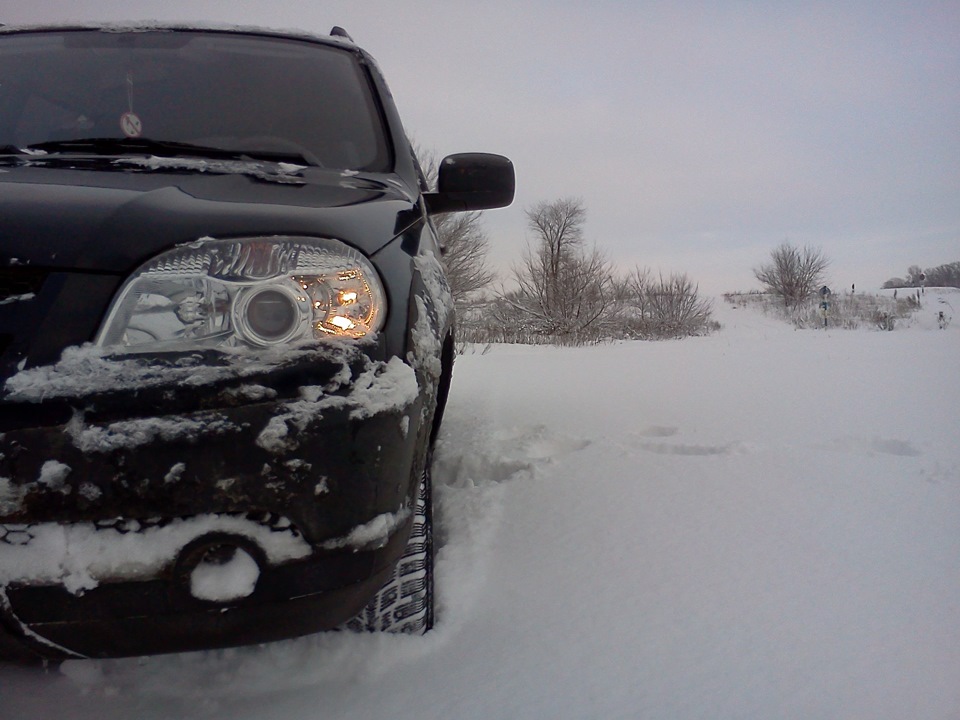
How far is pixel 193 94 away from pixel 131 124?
0.71 ft

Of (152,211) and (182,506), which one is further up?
(152,211)

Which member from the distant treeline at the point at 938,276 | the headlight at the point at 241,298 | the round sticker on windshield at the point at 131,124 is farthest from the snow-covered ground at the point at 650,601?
the distant treeline at the point at 938,276

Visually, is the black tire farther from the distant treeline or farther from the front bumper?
the distant treeline

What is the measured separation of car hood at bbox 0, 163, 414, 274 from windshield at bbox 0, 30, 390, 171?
15.5 inches

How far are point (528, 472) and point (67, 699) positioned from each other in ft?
5.06

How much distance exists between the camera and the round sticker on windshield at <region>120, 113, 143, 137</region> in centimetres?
153

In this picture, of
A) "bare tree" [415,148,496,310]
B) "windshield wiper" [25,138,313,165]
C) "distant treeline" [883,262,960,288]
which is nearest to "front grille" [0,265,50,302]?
"windshield wiper" [25,138,313,165]

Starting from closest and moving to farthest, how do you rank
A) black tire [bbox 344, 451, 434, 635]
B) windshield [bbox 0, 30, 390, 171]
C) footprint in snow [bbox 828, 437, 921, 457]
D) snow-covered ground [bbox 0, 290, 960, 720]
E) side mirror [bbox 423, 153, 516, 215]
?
snow-covered ground [bbox 0, 290, 960, 720] → black tire [bbox 344, 451, 434, 635] → windshield [bbox 0, 30, 390, 171] → side mirror [bbox 423, 153, 516, 215] → footprint in snow [bbox 828, 437, 921, 457]

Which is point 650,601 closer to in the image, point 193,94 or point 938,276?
point 193,94

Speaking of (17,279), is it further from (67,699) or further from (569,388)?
(569,388)

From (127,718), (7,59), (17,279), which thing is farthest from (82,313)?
(7,59)

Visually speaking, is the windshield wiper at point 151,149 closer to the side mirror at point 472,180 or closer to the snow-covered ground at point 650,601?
the side mirror at point 472,180

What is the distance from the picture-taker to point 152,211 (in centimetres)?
94

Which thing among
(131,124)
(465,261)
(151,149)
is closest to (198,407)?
(151,149)
